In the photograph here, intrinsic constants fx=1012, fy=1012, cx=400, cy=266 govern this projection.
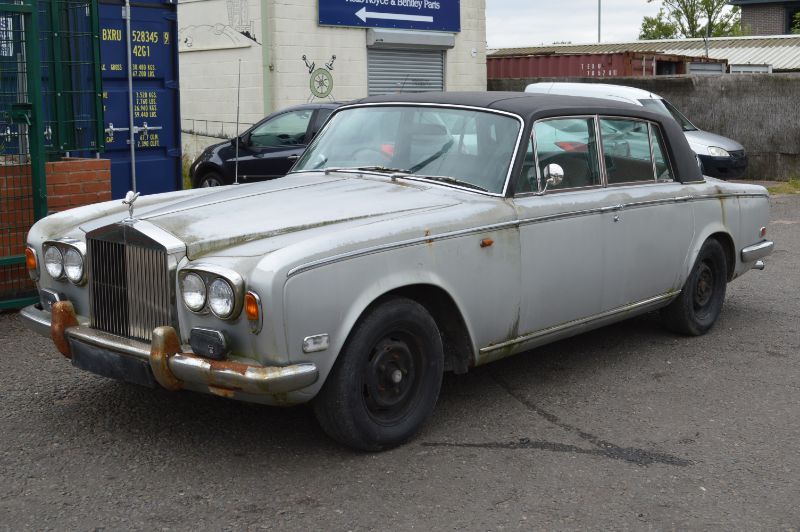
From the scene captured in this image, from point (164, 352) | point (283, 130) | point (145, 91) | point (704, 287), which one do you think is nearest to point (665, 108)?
point (283, 130)

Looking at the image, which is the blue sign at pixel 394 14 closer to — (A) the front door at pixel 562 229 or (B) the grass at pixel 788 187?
(B) the grass at pixel 788 187

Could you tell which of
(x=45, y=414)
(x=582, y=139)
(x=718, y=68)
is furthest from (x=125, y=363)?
(x=718, y=68)

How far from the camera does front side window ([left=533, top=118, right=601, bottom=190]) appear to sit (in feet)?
18.0

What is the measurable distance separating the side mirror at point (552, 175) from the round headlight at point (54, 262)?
2.49 meters

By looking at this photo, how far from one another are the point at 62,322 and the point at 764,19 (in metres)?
44.4

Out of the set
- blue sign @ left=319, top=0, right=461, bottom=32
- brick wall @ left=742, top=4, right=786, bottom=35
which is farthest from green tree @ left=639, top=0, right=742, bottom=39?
blue sign @ left=319, top=0, right=461, bottom=32

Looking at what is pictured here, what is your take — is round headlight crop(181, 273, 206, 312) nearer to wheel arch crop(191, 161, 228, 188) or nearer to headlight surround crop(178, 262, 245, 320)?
headlight surround crop(178, 262, 245, 320)

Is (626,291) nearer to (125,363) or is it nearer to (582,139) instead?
(582,139)

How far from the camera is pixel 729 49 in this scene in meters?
34.9

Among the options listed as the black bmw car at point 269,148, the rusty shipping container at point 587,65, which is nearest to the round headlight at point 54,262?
the black bmw car at point 269,148

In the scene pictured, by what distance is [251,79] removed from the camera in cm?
1792

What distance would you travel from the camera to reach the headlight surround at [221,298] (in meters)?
4.09

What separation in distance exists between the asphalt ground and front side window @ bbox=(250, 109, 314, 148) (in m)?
7.39

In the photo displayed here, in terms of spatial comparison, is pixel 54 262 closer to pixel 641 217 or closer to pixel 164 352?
pixel 164 352
